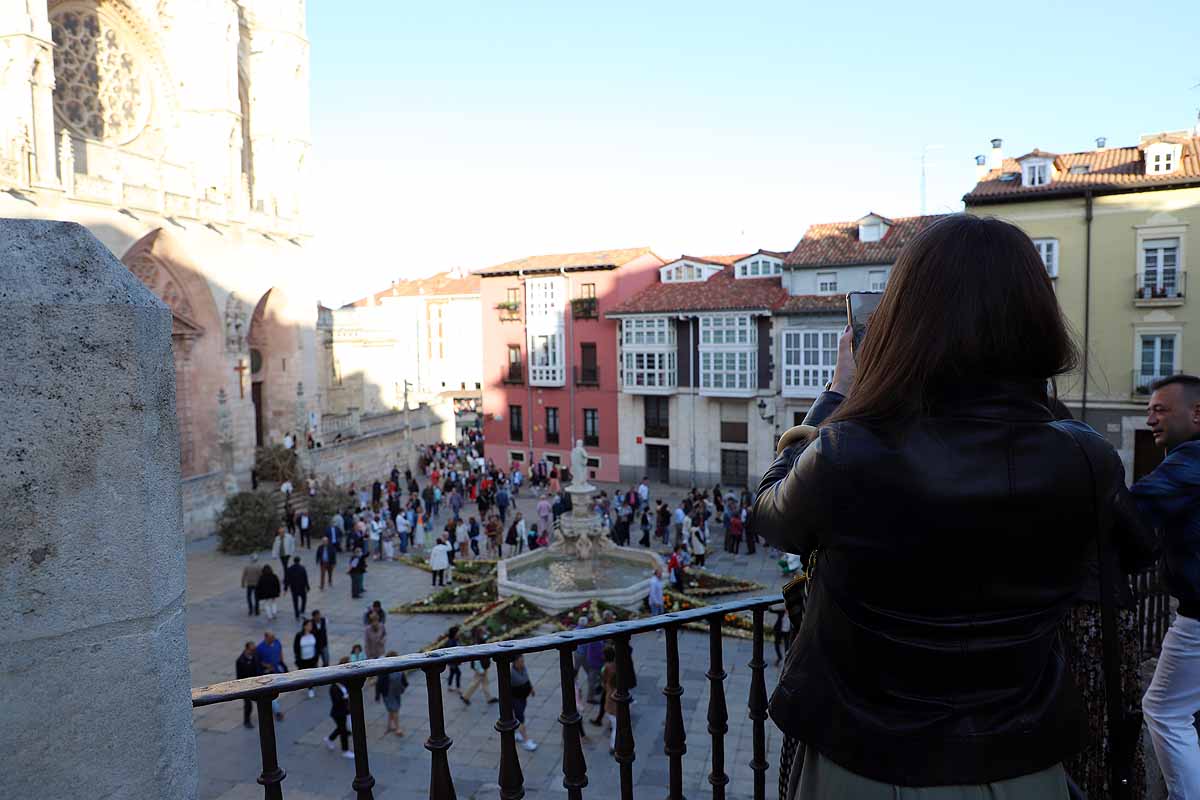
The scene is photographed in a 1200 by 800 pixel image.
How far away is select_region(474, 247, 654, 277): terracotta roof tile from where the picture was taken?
122ft

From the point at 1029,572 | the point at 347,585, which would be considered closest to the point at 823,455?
the point at 1029,572

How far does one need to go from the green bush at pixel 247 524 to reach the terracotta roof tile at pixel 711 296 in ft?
58.4

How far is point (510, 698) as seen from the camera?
2547mm

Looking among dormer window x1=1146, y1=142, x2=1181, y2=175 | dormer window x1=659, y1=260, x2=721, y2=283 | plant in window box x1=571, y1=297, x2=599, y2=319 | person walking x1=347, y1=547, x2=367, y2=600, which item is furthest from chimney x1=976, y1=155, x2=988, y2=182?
person walking x1=347, y1=547, x2=367, y2=600

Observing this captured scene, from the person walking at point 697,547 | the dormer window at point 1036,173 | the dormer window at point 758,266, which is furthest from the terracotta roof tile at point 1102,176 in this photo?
the person walking at point 697,547

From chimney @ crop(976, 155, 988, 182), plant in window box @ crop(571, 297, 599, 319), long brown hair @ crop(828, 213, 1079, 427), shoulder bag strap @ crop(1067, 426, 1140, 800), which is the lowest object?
shoulder bag strap @ crop(1067, 426, 1140, 800)

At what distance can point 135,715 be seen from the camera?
1.73m

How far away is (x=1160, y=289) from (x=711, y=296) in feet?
53.2

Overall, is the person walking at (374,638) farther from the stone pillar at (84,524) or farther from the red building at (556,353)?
the red building at (556,353)

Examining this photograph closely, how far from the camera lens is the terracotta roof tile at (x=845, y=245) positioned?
30.0m

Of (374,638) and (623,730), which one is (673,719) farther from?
(374,638)

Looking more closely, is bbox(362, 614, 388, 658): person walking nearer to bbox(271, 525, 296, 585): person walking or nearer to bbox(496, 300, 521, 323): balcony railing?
bbox(271, 525, 296, 585): person walking

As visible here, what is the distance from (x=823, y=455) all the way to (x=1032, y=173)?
Answer: 29255 mm

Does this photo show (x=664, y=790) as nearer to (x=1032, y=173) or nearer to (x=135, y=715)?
(x=135, y=715)
